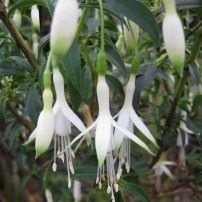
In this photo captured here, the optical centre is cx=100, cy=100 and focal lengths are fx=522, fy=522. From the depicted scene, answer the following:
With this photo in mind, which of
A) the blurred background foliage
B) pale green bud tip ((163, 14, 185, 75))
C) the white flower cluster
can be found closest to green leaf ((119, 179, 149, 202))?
the blurred background foliage

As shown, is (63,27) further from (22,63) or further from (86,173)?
(86,173)

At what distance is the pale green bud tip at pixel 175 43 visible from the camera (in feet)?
1.88

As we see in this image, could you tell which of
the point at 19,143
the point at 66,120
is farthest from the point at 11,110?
the point at 66,120

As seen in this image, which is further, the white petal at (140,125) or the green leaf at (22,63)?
the green leaf at (22,63)

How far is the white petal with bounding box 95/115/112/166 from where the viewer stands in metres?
0.61

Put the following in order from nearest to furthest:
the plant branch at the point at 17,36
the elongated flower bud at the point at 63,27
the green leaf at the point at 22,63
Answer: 1. the elongated flower bud at the point at 63,27
2. the plant branch at the point at 17,36
3. the green leaf at the point at 22,63

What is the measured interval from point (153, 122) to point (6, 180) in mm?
900

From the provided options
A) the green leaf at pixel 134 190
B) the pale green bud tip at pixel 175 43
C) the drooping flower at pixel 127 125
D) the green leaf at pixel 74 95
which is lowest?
the green leaf at pixel 134 190

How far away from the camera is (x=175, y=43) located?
0.58 meters

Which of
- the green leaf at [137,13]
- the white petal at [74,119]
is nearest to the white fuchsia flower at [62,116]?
the white petal at [74,119]

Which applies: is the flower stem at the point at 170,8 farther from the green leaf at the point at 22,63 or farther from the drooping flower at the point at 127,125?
the green leaf at the point at 22,63

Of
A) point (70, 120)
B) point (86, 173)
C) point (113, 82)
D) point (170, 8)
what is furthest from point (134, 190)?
point (170, 8)

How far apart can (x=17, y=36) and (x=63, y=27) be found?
283mm

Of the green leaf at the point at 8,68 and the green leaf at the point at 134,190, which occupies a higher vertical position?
the green leaf at the point at 8,68
